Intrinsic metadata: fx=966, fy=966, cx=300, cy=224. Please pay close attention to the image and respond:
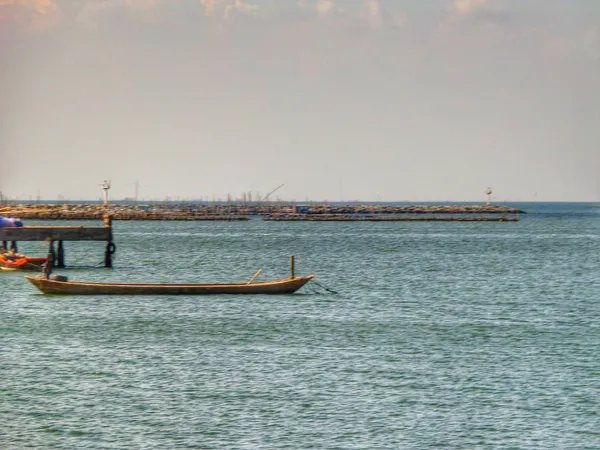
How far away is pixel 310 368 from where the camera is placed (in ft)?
116

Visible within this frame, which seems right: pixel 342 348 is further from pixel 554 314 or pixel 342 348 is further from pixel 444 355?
pixel 554 314

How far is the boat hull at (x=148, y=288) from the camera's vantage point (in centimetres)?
5659

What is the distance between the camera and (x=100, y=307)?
52.8m

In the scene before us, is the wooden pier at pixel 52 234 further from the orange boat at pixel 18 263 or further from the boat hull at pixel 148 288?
the boat hull at pixel 148 288

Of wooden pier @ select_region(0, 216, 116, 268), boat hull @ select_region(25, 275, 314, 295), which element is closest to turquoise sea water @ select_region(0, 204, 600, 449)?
boat hull @ select_region(25, 275, 314, 295)

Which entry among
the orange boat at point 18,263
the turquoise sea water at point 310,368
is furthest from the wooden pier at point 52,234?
the turquoise sea water at point 310,368

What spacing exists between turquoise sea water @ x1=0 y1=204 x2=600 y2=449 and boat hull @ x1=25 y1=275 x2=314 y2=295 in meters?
0.64

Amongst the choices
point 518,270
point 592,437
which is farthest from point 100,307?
point 518,270

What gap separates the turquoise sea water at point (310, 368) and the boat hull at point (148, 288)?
642 millimetres

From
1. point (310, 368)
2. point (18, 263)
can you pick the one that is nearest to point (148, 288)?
point (310, 368)

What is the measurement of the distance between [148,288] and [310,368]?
2316 cm

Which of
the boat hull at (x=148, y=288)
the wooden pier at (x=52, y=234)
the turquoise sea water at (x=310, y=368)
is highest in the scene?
the wooden pier at (x=52, y=234)

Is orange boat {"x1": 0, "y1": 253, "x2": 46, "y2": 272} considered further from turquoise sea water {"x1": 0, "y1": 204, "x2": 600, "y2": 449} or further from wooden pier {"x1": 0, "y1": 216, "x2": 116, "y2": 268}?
turquoise sea water {"x1": 0, "y1": 204, "x2": 600, "y2": 449}

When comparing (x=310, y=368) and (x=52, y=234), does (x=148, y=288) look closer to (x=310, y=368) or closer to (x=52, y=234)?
(x=52, y=234)
